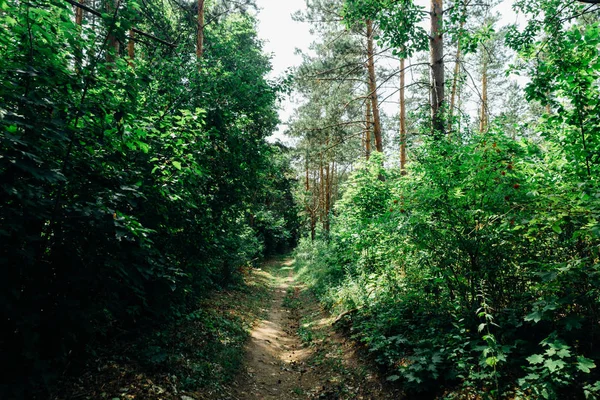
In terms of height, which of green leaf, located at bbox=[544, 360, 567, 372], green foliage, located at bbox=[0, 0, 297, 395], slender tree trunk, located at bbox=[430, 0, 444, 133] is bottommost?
green leaf, located at bbox=[544, 360, 567, 372]

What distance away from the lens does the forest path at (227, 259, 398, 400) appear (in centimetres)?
563

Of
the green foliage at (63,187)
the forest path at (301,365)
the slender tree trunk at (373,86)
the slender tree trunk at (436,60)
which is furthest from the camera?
the slender tree trunk at (373,86)

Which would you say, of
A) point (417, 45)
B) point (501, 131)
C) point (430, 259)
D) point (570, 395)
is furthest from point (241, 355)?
point (417, 45)

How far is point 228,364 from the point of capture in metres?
6.28

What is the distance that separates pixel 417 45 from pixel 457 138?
308 cm

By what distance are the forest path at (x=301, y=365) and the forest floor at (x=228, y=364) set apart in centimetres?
2

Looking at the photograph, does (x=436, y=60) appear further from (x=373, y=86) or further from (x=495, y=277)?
(x=373, y=86)

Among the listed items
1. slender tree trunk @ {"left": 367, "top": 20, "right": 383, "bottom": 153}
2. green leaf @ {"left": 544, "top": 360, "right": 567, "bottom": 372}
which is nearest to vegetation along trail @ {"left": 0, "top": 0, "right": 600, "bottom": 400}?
green leaf @ {"left": 544, "top": 360, "right": 567, "bottom": 372}

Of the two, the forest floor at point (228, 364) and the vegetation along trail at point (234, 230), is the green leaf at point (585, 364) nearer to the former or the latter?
the vegetation along trail at point (234, 230)

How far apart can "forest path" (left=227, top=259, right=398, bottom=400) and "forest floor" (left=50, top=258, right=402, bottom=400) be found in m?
0.02

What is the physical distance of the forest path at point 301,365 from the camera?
222 inches

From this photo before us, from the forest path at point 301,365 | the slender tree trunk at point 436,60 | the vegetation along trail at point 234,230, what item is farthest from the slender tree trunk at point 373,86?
the forest path at point 301,365

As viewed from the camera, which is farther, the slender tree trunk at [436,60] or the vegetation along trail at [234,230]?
the slender tree trunk at [436,60]

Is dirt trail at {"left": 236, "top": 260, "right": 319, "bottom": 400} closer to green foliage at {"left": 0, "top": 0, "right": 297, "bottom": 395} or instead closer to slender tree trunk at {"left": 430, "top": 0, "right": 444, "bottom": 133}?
green foliage at {"left": 0, "top": 0, "right": 297, "bottom": 395}
